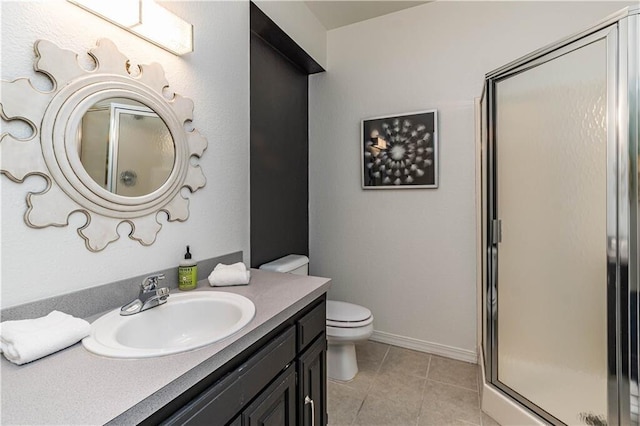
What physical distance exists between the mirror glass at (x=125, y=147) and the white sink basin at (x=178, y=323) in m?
0.42

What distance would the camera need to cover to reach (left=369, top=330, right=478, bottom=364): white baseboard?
2.06 metres

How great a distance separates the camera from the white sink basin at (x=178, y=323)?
31.7 inches

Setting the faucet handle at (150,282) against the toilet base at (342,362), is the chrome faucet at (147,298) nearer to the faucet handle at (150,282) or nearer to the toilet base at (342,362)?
the faucet handle at (150,282)

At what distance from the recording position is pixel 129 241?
41.2 inches

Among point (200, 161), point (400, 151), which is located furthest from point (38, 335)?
point (400, 151)

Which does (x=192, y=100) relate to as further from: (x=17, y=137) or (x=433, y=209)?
(x=433, y=209)

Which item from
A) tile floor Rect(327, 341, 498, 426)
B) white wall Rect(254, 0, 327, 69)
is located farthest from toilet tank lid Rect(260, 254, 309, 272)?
white wall Rect(254, 0, 327, 69)

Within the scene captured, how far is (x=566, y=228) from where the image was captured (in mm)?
1316

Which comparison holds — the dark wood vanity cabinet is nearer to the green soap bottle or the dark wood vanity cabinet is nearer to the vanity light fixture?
the green soap bottle

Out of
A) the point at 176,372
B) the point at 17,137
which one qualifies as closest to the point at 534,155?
the point at 176,372

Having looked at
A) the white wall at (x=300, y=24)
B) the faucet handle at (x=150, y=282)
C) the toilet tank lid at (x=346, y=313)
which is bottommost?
the toilet tank lid at (x=346, y=313)

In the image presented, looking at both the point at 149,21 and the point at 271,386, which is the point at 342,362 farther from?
the point at 149,21

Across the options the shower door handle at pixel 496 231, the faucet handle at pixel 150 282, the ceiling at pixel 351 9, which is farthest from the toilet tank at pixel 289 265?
the ceiling at pixel 351 9

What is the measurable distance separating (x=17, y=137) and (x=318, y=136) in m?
1.99
